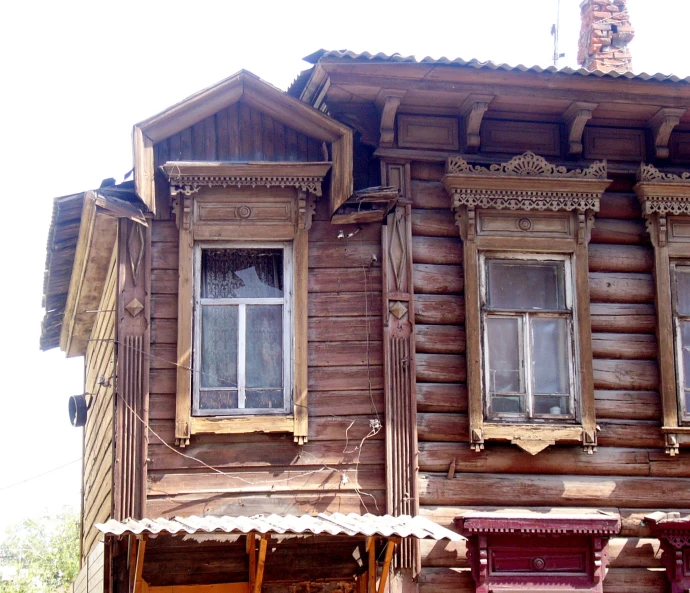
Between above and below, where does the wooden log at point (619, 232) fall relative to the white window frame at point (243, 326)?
above

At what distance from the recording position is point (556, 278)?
916 cm

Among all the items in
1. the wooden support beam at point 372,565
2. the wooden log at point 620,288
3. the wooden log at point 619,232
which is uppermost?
the wooden log at point 619,232

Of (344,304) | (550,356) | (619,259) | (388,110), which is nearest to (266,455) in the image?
(344,304)

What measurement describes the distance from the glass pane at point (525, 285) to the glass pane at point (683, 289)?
1051 millimetres

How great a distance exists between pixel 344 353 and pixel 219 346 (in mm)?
1020

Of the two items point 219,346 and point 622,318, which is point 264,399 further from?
point 622,318

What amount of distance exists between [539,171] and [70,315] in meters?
5.94

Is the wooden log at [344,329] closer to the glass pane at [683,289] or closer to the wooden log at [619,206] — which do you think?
the wooden log at [619,206]

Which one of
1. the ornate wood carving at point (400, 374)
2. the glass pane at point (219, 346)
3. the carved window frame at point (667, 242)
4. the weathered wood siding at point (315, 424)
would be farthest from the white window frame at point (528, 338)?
the glass pane at point (219, 346)

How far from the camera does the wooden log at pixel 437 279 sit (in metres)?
8.85

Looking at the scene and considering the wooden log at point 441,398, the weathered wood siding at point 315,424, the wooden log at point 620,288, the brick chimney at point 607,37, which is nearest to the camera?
the weathered wood siding at point 315,424

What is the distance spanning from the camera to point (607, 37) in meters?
11.2

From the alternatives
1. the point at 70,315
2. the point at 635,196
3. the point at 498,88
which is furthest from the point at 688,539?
the point at 70,315

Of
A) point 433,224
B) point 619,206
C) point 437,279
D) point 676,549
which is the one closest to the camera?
point 676,549
